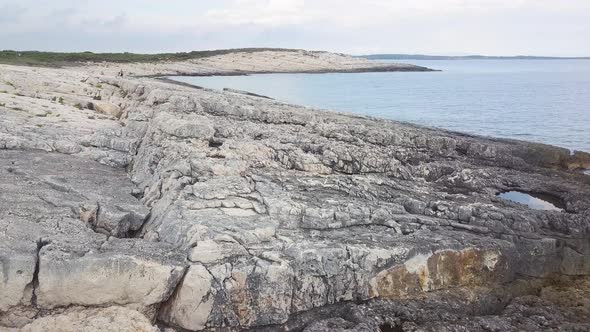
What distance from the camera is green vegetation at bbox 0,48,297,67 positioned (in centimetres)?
7236

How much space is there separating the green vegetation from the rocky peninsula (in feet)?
195

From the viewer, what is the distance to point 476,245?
38.2 ft

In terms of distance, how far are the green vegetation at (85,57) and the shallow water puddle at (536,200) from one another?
2526 inches

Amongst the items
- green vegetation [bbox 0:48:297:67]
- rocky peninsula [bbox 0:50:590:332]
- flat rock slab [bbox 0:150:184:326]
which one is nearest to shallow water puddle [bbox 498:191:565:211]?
rocky peninsula [bbox 0:50:590:332]

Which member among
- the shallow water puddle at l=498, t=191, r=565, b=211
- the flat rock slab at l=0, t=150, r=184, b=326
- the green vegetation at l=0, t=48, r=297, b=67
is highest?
the green vegetation at l=0, t=48, r=297, b=67

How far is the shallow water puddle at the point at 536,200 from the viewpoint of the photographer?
16969 mm

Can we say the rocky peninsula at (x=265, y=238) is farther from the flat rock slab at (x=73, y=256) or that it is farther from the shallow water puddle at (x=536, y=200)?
the shallow water puddle at (x=536, y=200)

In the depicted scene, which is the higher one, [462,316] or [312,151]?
[312,151]

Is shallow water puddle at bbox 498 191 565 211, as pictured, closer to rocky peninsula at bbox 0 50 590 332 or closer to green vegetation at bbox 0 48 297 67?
rocky peninsula at bbox 0 50 590 332

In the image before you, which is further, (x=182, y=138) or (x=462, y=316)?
(x=182, y=138)

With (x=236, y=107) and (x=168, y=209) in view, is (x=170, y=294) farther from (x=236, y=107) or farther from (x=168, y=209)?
(x=236, y=107)

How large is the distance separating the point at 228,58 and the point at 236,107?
11476 cm

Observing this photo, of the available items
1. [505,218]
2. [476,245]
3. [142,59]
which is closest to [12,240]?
[476,245]

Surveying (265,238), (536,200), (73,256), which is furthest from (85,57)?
(73,256)
